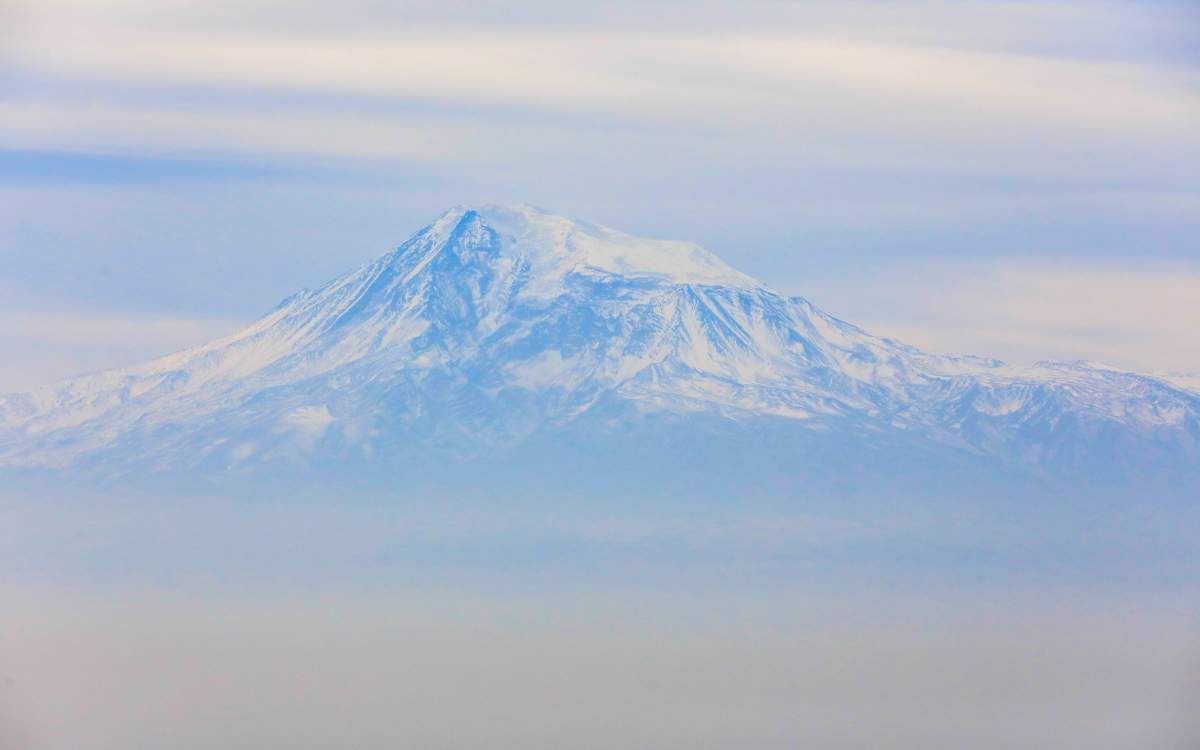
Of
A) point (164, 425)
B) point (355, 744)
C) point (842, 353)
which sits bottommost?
point (355, 744)

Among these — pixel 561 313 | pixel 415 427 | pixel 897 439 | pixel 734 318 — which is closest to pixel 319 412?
pixel 415 427

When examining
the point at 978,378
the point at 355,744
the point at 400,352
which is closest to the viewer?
the point at 355,744

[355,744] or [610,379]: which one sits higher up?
[610,379]

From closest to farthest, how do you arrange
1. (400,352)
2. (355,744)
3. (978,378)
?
(355,744)
(400,352)
(978,378)

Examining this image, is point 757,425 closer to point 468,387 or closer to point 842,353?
point 842,353

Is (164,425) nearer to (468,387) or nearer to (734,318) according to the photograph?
(468,387)

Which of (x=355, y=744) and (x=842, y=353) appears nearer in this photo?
(x=355, y=744)

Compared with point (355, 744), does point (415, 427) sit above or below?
above

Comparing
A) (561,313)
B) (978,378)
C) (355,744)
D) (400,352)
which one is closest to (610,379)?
(561,313)

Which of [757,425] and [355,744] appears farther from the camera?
[757,425]
